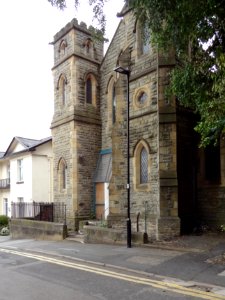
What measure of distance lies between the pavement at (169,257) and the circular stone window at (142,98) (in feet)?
19.3

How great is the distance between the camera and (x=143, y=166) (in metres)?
16.4

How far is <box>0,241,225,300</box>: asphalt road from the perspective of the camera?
25.1 feet

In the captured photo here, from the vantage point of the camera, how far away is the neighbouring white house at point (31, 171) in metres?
28.6

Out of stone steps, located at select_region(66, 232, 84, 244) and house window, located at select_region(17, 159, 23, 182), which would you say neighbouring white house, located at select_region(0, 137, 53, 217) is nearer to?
house window, located at select_region(17, 159, 23, 182)

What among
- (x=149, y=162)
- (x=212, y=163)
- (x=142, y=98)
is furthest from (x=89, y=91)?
(x=212, y=163)

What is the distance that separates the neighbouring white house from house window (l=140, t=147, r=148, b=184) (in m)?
13.4

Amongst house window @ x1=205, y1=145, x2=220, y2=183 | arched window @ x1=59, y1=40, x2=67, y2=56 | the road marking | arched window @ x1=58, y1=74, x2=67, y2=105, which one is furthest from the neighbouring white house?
the road marking

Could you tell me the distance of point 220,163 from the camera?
16.0 m

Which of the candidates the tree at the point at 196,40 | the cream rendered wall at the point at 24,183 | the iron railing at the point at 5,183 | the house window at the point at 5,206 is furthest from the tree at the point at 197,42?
the house window at the point at 5,206

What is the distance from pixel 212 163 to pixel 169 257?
21.0ft

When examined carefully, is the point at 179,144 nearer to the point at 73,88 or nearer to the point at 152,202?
the point at 152,202

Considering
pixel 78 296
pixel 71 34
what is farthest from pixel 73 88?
pixel 78 296

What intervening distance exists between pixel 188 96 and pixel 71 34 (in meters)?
13.4

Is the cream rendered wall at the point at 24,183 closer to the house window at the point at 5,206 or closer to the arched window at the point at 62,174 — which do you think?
the house window at the point at 5,206
